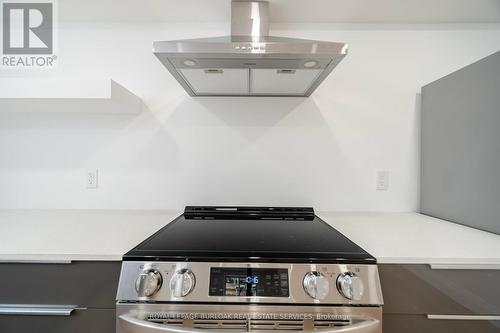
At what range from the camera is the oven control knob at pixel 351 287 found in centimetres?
72

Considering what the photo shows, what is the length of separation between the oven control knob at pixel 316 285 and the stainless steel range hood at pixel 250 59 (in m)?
0.77

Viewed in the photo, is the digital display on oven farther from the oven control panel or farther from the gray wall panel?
the gray wall panel

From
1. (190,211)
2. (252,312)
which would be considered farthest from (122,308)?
(190,211)

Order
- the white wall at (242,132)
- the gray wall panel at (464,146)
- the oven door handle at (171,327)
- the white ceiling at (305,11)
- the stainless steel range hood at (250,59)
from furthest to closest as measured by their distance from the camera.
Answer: the white wall at (242,132) < the white ceiling at (305,11) < the gray wall panel at (464,146) < the stainless steel range hood at (250,59) < the oven door handle at (171,327)

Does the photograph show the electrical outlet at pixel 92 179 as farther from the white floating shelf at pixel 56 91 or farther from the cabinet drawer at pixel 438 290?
the cabinet drawer at pixel 438 290

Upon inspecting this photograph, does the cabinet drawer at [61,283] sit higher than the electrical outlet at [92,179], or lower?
lower

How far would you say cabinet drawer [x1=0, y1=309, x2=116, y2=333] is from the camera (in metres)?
0.80

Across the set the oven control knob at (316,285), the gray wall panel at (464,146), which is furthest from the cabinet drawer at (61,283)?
the gray wall panel at (464,146)

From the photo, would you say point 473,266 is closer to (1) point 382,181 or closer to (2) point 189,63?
(1) point 382,181

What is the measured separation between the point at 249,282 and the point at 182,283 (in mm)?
197

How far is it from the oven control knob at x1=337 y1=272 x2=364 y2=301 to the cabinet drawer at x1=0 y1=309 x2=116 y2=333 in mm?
723

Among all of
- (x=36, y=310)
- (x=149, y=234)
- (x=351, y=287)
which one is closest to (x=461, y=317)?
(x=351, y=287)

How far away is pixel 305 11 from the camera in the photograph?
1.33m

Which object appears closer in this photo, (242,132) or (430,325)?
(430,325)
